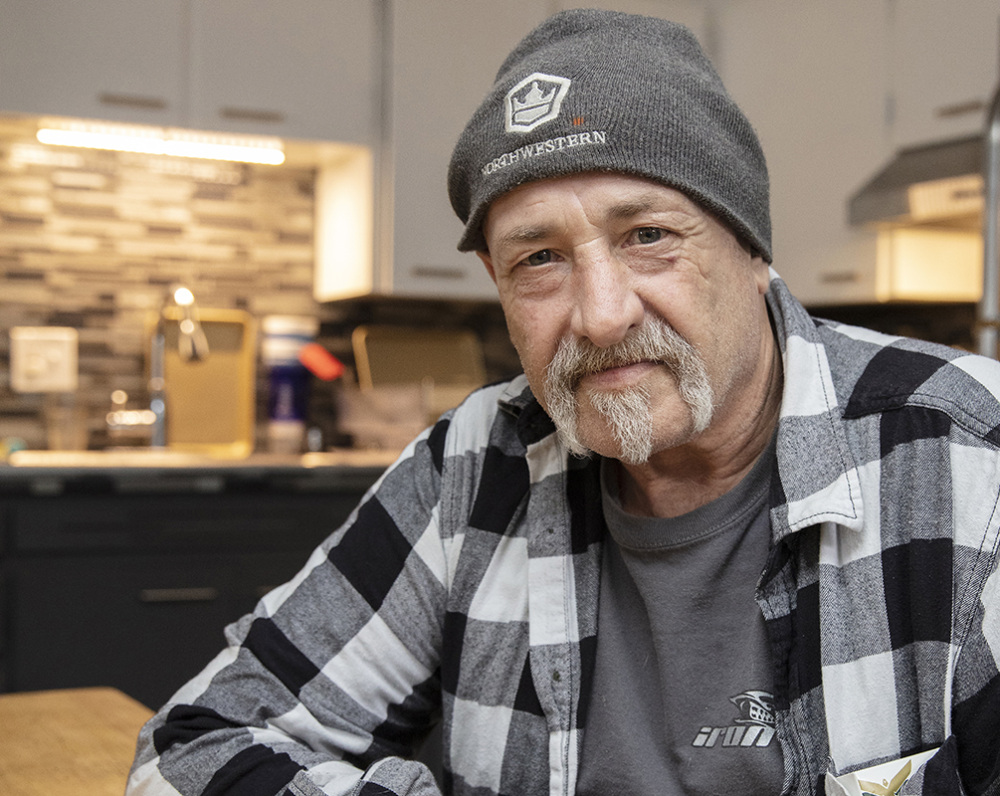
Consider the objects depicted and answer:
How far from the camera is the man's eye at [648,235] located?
0.95m

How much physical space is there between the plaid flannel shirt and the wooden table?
0.16 feet

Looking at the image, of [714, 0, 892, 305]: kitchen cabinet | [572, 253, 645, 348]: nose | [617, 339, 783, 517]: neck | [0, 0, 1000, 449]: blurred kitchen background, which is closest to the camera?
[572, 253, 645, 348]: nose

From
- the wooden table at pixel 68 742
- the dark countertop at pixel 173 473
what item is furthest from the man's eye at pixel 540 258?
the dark countertop at pixel 173 473

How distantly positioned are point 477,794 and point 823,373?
510 mm

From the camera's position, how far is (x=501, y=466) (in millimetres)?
1113

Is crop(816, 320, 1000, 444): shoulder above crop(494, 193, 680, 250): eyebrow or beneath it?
beneath

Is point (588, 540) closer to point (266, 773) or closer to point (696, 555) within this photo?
point (696, 555)

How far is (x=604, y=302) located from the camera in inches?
36.5

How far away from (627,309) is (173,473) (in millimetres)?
1972

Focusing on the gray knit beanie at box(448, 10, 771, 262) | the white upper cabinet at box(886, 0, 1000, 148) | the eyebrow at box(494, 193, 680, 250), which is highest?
the white upper cabinet at box(886, 0, 1000, 148)

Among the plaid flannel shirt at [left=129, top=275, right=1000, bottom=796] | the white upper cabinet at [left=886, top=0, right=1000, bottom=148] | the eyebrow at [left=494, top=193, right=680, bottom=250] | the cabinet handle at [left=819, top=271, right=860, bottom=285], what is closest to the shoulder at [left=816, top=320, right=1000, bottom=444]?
the plaid flannel shirt at [left=129, top=275, right=1000, bottom=796]

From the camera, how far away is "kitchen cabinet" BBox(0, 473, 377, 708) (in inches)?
99.5

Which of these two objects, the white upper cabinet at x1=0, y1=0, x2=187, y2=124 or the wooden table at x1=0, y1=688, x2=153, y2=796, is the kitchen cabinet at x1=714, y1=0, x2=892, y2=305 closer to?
the white upper cabinet at x1=0, y1=0, x2=187, y2=124

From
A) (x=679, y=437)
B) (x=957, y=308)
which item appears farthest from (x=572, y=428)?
(x=957, y=308)
